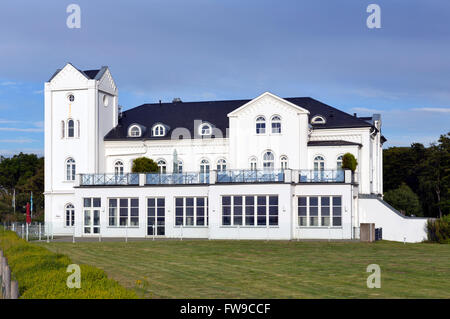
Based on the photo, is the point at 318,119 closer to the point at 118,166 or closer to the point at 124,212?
the point at 124,212

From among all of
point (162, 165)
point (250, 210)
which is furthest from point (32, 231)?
point (250, 210)

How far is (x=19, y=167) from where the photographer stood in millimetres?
98188

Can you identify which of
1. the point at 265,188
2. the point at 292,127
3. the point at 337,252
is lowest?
the point at 337,252

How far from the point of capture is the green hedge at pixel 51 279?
11867mm

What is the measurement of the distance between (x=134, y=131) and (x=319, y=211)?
60.1ft

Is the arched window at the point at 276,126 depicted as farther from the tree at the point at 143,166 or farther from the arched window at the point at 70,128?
the arched window at the point at 70,128

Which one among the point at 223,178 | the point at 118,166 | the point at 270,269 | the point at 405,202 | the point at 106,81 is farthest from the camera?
the point at 405,202

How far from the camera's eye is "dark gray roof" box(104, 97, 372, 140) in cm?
4762

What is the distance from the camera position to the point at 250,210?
39.2 meters

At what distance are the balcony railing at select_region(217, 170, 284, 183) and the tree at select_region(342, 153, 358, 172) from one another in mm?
5738

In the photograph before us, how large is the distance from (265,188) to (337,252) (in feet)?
35.9
